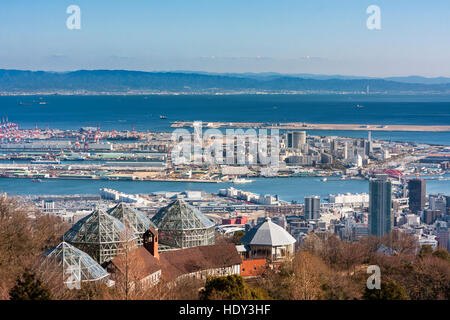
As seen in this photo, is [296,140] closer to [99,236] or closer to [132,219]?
[132,219]

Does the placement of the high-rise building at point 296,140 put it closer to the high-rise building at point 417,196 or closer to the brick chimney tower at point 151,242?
the high-rise building at point 417,196

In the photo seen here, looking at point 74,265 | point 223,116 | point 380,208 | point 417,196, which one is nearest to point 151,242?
point 74,265

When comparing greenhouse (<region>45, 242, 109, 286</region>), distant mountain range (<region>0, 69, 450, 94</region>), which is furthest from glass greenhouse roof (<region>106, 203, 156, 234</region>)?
distant mountain range (<region>0, 69, 450, 94</region>)

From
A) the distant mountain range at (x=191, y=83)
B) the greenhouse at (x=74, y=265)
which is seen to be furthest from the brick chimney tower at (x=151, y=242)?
the distant mountain range at (x=191, y=83)
